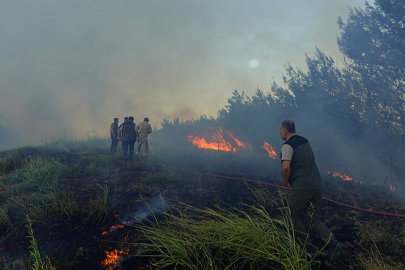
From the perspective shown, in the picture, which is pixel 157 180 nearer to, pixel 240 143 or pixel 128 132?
pixel 128 132

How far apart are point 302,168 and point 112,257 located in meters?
2.97

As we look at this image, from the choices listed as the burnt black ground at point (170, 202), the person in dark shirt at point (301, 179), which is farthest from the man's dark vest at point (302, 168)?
the burnt black ground at point (170, 202)

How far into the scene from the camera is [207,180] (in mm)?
7887

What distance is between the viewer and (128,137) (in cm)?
1073

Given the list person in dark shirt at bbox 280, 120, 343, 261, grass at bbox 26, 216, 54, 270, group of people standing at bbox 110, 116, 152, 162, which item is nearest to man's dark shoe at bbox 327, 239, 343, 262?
person in dark shirt at bbox 280, 120, 343, 261

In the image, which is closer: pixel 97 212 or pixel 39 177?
pixel 97 212

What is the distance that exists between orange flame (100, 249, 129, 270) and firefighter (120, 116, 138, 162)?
7.44 meters

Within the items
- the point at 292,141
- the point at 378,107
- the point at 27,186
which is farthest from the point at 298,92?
the point at 27,186

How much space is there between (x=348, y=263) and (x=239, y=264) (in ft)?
5.52

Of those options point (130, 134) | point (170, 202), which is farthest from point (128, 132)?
point (170, 202)

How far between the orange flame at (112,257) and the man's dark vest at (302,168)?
8.74 feet

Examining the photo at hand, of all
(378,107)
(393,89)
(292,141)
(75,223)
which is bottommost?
(75,223)

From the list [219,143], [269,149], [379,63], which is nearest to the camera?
[379,63]

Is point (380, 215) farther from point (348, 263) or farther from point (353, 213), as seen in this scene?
point (348, 263)
